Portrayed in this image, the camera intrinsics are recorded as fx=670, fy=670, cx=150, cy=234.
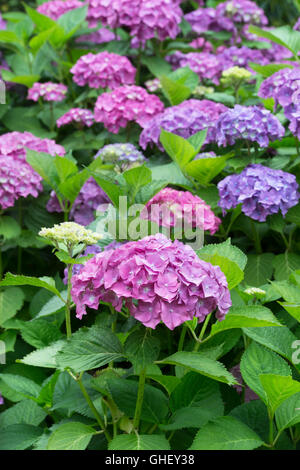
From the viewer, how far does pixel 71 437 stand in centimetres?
150

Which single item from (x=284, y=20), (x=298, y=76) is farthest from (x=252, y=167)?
(x=284, y=20)

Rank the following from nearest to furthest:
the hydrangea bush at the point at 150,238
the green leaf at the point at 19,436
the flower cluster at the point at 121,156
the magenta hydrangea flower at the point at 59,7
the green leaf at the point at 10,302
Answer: the hydrangea bush at the point at 150,238
the green leaf at the point at 19,436
the green leaf at the point at 10,302
the flower cluster at the point at 121,156
the magenta hydrangea flower at the point at 59,7

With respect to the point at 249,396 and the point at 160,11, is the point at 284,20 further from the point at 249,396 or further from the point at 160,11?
the point at 249,396

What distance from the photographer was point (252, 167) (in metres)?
2.26

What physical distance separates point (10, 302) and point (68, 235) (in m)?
1.01

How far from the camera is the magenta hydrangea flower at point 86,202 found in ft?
8.24

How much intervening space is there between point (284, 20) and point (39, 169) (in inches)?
153

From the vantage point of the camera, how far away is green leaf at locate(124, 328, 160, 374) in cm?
139

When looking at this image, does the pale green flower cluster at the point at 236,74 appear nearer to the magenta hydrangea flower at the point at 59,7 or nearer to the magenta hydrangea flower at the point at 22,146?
the magenta hydrangea flower at the point at 22,146

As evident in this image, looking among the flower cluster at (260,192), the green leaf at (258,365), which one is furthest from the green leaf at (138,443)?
the flower cluster at (260,192)

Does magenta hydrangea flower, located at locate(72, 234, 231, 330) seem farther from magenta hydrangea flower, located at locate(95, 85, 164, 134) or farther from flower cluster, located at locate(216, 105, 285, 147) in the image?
magenta hydrangea flower, located at locate(95, 85, 164, 134)

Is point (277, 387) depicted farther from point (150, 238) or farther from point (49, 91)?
point (49, 91)

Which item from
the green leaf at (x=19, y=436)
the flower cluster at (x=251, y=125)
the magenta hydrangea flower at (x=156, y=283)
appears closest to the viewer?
the magenta hydrangea flower at (x=156, y=283)

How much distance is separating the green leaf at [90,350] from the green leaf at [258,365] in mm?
326
